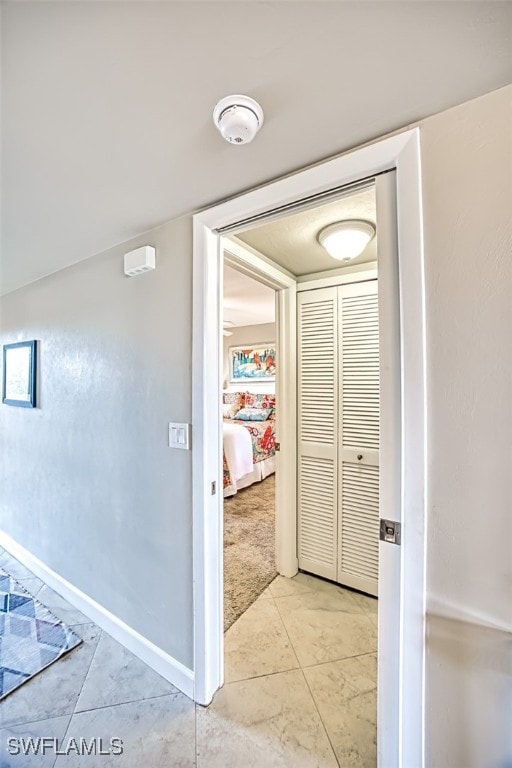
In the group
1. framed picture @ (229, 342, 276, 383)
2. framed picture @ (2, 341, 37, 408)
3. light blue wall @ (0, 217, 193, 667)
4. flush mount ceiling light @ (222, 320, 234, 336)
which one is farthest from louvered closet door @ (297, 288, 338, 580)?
flush mount ceiling light @ (222, 320, 234, 336)

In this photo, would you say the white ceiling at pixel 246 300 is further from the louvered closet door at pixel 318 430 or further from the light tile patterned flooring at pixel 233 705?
the light tile patterned flooring at pixel 233 705

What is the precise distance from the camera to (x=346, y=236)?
1.50 metres

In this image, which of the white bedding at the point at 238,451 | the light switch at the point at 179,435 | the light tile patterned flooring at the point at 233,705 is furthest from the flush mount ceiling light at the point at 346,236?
the white bedding at the point at 238,451

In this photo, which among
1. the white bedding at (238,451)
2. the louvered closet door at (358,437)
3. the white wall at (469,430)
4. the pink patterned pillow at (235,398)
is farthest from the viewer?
the pink patterned pillow at (235,398)

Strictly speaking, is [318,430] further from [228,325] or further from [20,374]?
[228,325]

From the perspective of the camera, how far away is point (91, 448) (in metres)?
1.77

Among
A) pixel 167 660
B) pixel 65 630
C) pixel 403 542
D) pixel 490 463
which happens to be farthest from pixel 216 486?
pixel 65 630

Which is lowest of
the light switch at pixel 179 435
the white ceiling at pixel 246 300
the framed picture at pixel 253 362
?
the light switch at pixel 179 435

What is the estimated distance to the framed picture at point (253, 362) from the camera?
5617 millimetres

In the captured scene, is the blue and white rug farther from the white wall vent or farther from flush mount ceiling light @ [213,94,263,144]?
flush mount ceiling light @ [213,94,263,144]

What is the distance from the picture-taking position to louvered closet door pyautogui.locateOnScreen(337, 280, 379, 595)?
1.94m

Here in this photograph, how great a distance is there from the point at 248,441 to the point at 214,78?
11.6 feet

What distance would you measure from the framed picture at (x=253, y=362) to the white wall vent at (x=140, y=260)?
4021 millimetres

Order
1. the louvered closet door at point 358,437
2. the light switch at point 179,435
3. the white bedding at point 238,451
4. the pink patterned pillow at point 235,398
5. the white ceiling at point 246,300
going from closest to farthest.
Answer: the light switch at point 179,435, the louvered closet door at point 358,437, the white ceiling at point 246,300, the white bedding at point 238,451, the pink patterned pillow at point 235,398
